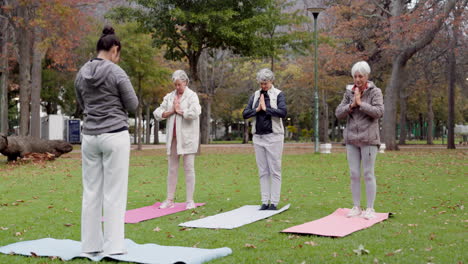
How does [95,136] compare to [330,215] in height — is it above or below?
above

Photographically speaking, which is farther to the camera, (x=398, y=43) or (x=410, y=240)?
(x=398, y=43)

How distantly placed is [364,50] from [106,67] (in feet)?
95.2

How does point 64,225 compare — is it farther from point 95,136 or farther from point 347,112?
point 347,112

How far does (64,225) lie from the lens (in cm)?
712

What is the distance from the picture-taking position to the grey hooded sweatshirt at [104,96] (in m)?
5.20

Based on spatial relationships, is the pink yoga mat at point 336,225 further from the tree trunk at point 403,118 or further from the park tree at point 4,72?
the tree trunk at point 403,118

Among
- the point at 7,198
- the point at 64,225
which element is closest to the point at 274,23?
the point at 7,198

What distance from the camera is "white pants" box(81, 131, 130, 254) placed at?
5184 mm

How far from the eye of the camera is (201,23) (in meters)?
22.5

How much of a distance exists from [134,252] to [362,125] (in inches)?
140

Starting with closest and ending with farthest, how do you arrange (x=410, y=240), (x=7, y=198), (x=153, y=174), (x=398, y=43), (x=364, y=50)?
1. (x=410, y=240)
2. (x=7, y=198)
3. (x=153, y=174)
4. (x=398, y=43)
5. (x=364, y=50)

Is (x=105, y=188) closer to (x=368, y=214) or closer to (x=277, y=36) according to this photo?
(x=368, y=214)

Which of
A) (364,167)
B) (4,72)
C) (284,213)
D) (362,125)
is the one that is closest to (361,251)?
(364,167)

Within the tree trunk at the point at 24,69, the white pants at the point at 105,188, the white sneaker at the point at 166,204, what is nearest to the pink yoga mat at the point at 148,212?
the white sneaker at the point at 166,204
